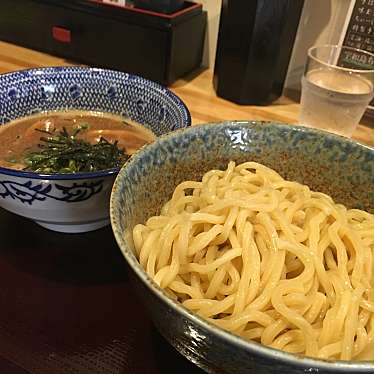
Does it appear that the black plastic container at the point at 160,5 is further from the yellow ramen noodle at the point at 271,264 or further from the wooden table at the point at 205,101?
the yellow ramen noodle at the point at 271,264

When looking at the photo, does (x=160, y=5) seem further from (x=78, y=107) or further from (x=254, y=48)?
(x=78, y=107)

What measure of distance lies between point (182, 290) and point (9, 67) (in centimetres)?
129

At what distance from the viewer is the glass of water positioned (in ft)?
4.39

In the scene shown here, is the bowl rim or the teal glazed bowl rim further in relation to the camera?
the bowl rim

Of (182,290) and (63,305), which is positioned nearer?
(182,290)

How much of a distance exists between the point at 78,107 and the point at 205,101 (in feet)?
1.87

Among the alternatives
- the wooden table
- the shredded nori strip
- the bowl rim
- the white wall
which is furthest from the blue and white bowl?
the white wall

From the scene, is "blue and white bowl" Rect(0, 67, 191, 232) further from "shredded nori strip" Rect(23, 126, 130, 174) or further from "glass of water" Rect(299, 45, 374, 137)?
"glass of water" Rect(299, 45, 374, 137)

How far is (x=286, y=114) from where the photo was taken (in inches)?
60.9

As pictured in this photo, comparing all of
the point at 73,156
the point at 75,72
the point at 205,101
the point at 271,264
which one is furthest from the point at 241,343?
the point at 205,101

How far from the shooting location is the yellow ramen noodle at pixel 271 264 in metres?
0.59

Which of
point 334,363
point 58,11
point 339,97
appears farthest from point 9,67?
point 334,363

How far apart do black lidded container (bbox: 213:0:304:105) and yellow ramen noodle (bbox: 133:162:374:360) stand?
0.74 metres

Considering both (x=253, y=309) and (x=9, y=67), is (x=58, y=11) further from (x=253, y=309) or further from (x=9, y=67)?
(x=253, y=309)
